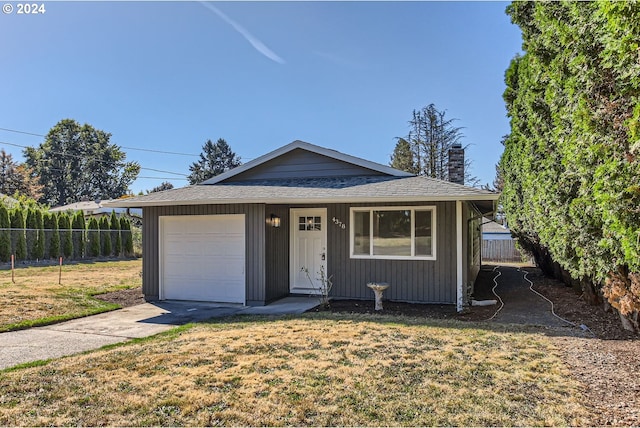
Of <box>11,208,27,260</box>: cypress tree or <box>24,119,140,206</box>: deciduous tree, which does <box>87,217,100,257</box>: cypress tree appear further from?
<box>24,119,140,206</box>: deciduous tree

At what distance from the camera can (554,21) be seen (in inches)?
226

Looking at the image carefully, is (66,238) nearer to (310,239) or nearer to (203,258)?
(203,258)

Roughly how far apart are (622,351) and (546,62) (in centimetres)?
447

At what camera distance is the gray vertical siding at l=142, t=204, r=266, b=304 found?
847 centimetres

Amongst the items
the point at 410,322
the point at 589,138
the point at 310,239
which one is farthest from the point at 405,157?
the point at 589,138

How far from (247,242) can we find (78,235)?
53.1 ft

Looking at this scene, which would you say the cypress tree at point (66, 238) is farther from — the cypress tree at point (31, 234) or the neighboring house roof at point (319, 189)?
the neighboring house roof at point (319, 189)

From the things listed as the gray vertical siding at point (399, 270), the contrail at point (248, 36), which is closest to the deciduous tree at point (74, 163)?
the contrail at point (248, 36)

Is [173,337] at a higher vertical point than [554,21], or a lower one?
lower

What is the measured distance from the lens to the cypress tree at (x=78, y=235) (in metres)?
20.4

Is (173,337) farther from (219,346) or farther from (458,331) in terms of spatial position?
(458,331)

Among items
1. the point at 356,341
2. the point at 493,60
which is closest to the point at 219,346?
the point at 356,341

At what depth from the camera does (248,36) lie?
11.6m

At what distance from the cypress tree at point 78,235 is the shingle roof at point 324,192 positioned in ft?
44.8
